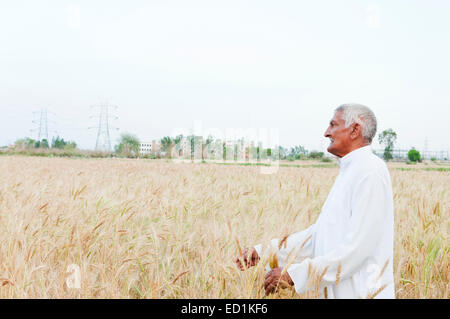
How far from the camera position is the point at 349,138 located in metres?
1.66

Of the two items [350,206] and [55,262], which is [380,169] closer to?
[350,206]

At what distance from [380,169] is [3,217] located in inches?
125

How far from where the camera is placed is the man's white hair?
162cm

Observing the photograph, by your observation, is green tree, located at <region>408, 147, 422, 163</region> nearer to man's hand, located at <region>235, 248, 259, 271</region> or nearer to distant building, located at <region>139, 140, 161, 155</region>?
A: distant building, located at <region>139, 140, 161, 155</region>

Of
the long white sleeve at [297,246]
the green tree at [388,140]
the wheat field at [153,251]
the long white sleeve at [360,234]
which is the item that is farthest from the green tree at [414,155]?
the long white sleeve at [360,234]

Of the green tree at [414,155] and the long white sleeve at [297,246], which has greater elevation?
the green tree at [414,155]

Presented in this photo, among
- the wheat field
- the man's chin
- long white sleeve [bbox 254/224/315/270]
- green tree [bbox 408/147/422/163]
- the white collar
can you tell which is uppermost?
green tree [bbox 408/147/422/163]

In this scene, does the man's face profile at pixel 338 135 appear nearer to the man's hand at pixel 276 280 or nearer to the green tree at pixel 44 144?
the man's hand at pixel 276 280

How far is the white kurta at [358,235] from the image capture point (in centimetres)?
145

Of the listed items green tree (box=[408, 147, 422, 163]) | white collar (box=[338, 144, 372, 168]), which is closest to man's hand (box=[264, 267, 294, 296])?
white collar (box=[338, 144, 372, 168])

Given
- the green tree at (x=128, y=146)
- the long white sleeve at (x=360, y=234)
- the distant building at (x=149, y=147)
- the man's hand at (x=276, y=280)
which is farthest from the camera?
the green tree at (x=128, y=146)

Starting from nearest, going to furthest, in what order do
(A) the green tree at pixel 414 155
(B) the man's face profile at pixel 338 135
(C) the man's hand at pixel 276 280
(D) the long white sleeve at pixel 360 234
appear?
(D) the long white sleeve at pixel 360 234 → (C) the man's hand at pixel 276 280 → (B) the man's face profile at pixel 338 135 → (A) the green tree at pixel 414 155
